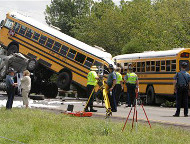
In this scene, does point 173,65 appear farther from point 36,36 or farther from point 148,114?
point 36,36

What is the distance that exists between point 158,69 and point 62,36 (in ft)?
22.8

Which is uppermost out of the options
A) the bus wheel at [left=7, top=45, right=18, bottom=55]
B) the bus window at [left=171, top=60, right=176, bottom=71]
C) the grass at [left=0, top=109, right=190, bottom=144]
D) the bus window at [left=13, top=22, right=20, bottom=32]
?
the bus window at [left=13, top=22, right=20, bottom=32]

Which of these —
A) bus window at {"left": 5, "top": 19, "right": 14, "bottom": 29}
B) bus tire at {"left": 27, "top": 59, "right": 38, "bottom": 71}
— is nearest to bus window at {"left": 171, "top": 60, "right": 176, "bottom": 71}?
bus tire at {"left": 27, "top": 59, "right": 38, "bottom": 71}

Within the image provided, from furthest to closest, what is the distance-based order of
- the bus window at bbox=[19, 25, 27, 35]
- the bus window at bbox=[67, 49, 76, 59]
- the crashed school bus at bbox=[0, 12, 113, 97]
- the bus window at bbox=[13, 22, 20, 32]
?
1. the bus window at bbox=[13, 22, 20, 32]
2. the bus window at bbox=[19, 25, 27, 35]
3. the bus window at bbox=[67, 49, 76, 59]
4. the crashed school bus at bbox=[0, 12, 113, 97]

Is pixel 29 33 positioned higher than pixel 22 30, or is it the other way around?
pixel 22 30

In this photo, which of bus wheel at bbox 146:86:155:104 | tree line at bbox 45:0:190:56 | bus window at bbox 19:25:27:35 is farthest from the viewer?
tree line at bbox 45:0:190:56

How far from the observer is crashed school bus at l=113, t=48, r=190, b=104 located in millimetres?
28078

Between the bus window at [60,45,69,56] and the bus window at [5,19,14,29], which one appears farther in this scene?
the bus window at [5,19,14,29]

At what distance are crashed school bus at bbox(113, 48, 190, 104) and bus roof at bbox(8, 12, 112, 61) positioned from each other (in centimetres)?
198

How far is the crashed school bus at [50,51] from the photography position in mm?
32156

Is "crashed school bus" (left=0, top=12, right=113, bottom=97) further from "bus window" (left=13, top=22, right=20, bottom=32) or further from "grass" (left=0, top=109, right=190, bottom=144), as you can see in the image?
"grass" (left=0, top=109, right=190, bottom=144)

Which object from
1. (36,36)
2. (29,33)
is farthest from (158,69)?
(29,33)

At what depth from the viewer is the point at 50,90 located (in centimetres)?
3569

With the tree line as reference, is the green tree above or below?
above
